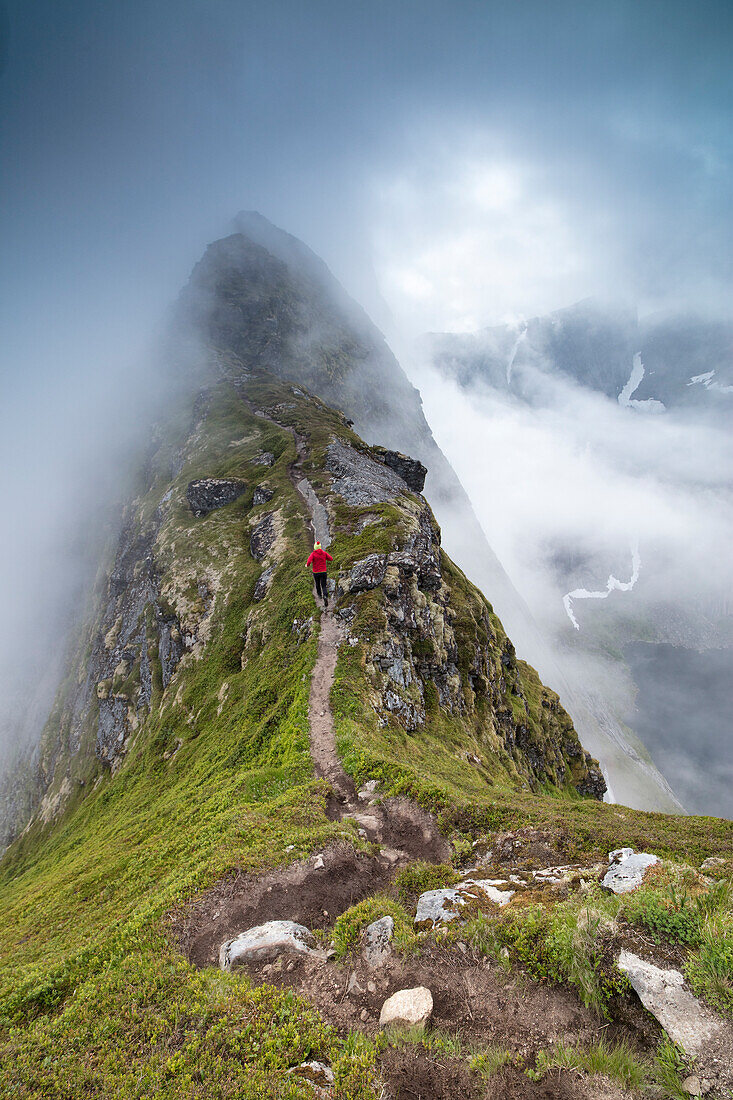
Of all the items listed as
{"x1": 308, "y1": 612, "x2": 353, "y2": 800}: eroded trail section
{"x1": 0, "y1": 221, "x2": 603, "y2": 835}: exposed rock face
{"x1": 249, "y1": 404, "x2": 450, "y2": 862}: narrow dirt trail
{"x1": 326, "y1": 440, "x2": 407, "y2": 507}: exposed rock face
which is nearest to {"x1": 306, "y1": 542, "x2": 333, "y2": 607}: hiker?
{"x1": 308, "y1": 612, "x2": 353, "y2": 800}: eroded trail section

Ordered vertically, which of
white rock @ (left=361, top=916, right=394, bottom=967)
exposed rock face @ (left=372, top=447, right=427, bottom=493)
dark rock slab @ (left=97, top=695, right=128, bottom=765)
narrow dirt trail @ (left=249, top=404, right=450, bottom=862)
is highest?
exposed rock face @ (left=372, top=447, right=427, bottom=493)

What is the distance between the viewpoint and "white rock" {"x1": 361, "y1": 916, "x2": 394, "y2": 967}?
9062 mm

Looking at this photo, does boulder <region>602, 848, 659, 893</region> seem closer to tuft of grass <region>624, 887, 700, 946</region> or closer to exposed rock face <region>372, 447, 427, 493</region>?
tuft of grass <region>624, 887, 700, 946</region>

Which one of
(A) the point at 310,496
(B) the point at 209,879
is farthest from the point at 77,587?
(B) the point at 209,879

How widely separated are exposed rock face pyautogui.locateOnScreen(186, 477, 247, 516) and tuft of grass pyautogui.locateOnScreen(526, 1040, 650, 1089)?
78.8 metres

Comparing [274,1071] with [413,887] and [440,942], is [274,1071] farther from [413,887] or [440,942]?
[413,887]

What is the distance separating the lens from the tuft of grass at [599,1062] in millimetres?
5305

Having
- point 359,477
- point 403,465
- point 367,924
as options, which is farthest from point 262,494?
point 367,924

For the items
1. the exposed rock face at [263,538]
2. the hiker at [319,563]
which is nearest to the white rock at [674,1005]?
the hiker at [319,563]

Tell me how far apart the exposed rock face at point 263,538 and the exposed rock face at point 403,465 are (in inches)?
1690

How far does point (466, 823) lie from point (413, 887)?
4.16m

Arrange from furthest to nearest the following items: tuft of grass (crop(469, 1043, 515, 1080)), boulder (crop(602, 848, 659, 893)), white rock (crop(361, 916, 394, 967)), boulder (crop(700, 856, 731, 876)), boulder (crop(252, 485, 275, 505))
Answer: boulder (crop(252, 485, 275, 505)) < boulder (crop(700, 856, 731, 876)) < boulder (crop(602, 848, 659, 893)) < white rock (crop(361, 916, 394, 967)) < tuft of grass (crop(469, 1043, 515, 1080))

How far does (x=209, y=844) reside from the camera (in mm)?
15375

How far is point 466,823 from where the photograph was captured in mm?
15875
